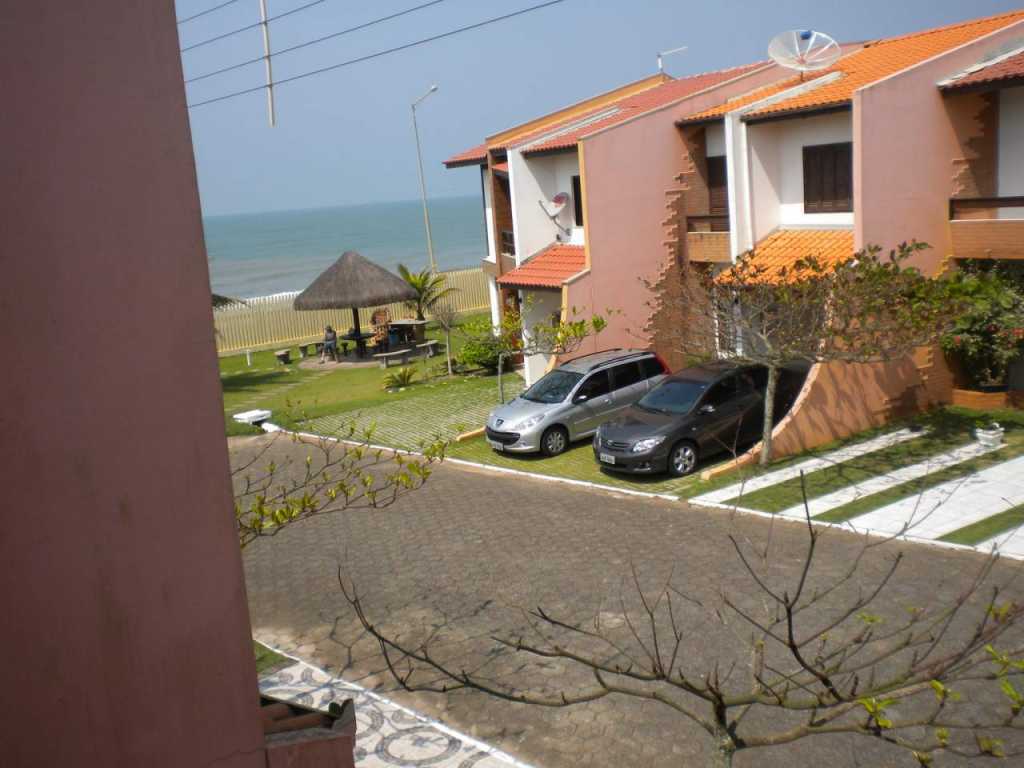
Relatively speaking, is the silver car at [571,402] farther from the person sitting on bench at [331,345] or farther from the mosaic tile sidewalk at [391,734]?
the person sitting on bench at [331,345]

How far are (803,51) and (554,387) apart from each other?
8338 mm

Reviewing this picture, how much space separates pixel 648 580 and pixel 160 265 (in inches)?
350

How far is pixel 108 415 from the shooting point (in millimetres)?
4246

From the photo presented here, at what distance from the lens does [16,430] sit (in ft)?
13.3

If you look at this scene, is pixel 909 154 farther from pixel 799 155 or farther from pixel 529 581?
pixel 529 581

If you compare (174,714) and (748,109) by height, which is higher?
(748,109)

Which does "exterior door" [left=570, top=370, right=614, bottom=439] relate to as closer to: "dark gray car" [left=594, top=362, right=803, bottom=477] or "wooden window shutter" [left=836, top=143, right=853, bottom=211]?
"dark gray car" [left=594, top=362, right=803, bottom=477]

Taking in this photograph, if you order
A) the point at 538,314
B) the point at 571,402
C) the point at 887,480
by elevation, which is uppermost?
the point at 538,314

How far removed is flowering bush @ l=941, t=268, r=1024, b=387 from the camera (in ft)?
53.0

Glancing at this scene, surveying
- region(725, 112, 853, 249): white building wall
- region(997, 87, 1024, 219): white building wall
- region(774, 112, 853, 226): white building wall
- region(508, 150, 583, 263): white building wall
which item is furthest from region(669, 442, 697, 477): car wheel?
region(508, 150, 583, 263): white building wall

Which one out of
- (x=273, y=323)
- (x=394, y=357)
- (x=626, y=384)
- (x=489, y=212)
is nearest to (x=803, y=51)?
(x=626, y=384)

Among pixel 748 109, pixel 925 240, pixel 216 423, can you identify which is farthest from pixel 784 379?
pixel 216 423

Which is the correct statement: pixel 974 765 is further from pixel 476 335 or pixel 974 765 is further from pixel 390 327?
pixel 390 327

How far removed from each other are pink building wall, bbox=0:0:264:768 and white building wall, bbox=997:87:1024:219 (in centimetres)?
1653
